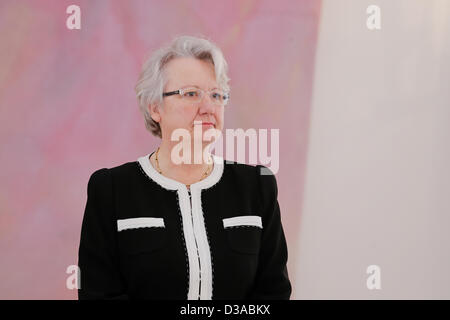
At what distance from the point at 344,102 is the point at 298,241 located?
28.3 inches

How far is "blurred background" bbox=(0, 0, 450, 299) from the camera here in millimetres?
2607

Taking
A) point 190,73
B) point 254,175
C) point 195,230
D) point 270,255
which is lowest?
point 270,255

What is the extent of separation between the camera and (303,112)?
280 cm

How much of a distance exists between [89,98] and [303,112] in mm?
1024

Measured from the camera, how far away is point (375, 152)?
111 inches

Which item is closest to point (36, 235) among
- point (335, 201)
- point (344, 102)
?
point (335, 201)

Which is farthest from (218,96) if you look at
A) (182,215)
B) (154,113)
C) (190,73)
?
(182,215)

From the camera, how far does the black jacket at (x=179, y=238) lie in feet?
5.80

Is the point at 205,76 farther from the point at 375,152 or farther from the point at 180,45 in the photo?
the point at 375,152

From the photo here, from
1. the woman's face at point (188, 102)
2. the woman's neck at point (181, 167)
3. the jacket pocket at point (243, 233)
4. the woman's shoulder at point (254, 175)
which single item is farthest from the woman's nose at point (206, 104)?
the jacket pocket at point (243, 233)

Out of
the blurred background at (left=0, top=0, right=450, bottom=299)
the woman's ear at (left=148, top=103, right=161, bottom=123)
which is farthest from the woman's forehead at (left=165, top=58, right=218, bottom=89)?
the blurred background at (left=0, top=0, right=450, bottom=299)

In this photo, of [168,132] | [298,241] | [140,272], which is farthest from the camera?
[298,241]

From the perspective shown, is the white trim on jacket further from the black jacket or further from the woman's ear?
the woman's ear

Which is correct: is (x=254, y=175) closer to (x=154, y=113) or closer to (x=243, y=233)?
(x=243, y=233)
